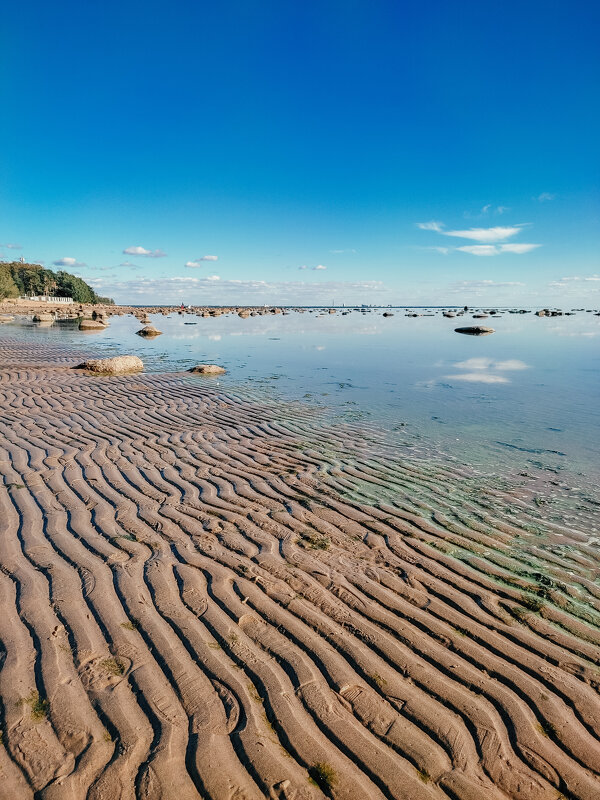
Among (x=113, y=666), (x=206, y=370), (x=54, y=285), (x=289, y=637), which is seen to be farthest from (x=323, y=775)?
(x=54, y=285)

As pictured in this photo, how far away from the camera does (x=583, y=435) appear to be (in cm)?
1174

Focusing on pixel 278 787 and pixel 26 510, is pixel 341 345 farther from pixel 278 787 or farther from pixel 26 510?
pixel 278 787

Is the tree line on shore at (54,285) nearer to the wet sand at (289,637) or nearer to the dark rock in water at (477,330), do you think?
the dark rock in water at (477,330)

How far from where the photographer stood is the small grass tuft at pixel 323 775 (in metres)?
2.75

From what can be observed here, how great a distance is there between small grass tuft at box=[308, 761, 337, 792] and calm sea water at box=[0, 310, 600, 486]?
7360mm

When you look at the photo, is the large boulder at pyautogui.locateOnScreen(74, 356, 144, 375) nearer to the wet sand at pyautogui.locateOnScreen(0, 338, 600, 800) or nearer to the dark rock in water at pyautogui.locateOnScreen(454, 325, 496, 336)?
the wet sand at pyautogui.locateOnScreen(0, 338, 600, 800)

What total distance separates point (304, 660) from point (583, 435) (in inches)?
438

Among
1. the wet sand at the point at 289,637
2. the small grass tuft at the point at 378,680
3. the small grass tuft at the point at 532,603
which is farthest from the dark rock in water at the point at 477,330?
the small grass tuft at the point at 378,680

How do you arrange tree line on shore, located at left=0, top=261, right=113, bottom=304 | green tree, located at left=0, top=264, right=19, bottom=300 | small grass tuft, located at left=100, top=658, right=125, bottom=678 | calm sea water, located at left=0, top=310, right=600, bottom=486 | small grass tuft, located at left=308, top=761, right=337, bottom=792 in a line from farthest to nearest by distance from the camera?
1. tree line on shore, located at left=0, top=261, right=113, bottom=304
2. green tree, located at left=0, top=264, right=19, bottom=300
3. calm sea water, located at left=0, top=310, right=600, bottom=486
4. small grass tuft, located at left=100, top=658, right=125, bottom=678
5. small grass tuft, located at left=308, top=761, right=337, bottom=792

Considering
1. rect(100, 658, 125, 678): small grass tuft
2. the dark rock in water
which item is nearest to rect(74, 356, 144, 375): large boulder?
rect(100, 658, 125, 678): small grass tuft

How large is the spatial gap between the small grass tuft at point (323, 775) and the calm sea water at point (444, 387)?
290 inches

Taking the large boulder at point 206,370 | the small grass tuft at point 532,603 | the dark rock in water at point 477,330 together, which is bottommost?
the small grass tuft at point 532,603

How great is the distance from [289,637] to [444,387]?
1594cm

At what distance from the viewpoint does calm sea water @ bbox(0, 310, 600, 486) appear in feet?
34.6
